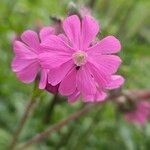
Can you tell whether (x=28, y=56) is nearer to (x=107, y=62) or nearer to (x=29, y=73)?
(x=29, y=73)

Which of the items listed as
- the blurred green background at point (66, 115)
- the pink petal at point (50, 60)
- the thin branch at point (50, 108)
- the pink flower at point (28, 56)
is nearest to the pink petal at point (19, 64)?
the pink flower at point (28, 56)

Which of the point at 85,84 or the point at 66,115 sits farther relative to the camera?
the point at 66,115

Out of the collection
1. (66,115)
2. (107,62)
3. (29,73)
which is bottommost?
(66,115)

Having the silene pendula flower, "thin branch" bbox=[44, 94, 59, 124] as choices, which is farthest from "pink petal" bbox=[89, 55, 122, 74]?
"thin branch" bbox=[44, 94, 59, 124]

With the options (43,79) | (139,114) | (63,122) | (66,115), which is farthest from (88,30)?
(66,115)

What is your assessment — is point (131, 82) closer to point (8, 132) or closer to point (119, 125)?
point (119, 125)

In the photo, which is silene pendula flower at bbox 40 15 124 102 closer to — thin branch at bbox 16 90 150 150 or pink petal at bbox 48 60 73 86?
pink petal at bbox 48 60 73 86

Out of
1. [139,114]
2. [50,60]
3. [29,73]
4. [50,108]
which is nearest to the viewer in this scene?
[50,60]

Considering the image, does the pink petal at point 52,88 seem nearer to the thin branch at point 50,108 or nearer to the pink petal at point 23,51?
the pink petal at point 23,51
